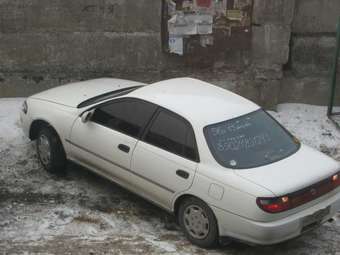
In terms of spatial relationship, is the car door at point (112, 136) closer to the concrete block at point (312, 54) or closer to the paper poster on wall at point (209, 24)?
the paper poster on wall at point (209, 24)

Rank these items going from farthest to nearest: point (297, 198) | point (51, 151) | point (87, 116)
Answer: point (51, 151) → point (87, 116) → point (297, 198)

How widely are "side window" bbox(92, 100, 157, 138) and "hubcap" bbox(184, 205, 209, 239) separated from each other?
1078mm

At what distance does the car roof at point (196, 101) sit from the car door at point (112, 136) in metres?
0.19

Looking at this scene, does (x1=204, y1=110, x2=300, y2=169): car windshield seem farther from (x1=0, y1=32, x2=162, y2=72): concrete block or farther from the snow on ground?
(x1=0, y1=32, x2=162, y2=72): concrete block

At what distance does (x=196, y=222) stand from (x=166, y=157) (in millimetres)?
753

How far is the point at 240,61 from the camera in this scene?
→ 30.9 ft

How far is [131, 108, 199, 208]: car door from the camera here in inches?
231

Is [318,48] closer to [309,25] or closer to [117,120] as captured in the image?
[309,25]

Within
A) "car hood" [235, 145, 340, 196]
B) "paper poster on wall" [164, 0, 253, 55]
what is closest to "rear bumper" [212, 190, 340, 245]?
"car hood" [235, 145, 340, 196]

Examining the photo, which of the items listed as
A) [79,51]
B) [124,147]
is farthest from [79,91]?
[79,51]

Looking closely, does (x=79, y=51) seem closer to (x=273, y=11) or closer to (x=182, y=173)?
(x=273, y=11)

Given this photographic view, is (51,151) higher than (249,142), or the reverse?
(249,142)

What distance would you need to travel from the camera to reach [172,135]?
607cm

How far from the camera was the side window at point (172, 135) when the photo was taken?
233 inches
